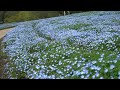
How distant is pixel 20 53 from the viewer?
1009 centimetres

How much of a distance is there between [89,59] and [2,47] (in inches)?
209

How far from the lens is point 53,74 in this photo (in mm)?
6902

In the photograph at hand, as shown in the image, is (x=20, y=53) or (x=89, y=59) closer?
(x=89, y=59)
